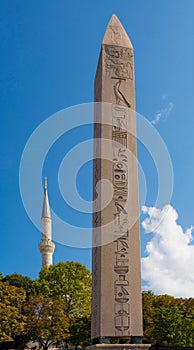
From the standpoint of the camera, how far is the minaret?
2010 inches

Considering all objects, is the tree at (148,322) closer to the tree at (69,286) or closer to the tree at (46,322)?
the tree at (46,322)

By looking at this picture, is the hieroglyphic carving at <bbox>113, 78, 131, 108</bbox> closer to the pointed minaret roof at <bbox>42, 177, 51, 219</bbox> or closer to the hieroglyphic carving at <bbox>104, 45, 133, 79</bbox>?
the hieroglyphic carving at <bbox>104, 45, 133, 79</bbox>

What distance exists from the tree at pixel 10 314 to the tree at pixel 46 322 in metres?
0.67

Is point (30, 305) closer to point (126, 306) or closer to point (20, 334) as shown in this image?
point (20, 334)

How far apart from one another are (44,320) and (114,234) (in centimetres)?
2357

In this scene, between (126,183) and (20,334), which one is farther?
(20,334)

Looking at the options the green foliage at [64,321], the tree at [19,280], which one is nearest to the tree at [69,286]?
the green foliage at [64,321]

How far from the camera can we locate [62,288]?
1489 inches

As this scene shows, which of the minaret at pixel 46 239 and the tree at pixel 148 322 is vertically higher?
the minaret at pixel 46 239

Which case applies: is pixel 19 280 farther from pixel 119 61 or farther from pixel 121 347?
pixel 121 347

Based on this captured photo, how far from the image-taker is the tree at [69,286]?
37188mm

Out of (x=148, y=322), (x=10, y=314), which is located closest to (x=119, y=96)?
(x=148, y=322)

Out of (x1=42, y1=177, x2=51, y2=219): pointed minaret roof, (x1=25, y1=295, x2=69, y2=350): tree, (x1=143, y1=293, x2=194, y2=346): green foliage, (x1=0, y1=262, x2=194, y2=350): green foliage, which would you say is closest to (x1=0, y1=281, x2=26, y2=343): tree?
(x1=0, y1=262, x2=194, y2=350): green foliage

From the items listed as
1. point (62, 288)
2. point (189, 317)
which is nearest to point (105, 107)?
point (189, 317)
